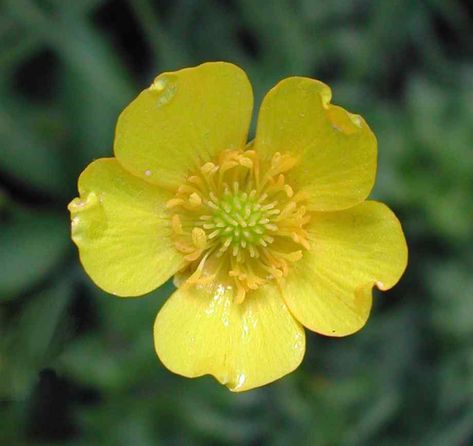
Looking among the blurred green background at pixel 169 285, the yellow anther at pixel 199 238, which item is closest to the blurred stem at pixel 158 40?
the blurred green background at pixel 169 285

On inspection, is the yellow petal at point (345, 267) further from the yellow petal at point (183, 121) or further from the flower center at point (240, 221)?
the yellow petal at point (183, 121)

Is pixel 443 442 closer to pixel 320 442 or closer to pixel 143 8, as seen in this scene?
pixel 320 442

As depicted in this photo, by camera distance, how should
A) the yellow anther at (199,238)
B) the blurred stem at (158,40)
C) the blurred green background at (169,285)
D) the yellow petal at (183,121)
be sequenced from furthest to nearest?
1. the blurred stem at (158,40)
2. the blurred green background at (169,285)
3. the yellow anther at (199,238)
4. the yellow petal at (183,121)

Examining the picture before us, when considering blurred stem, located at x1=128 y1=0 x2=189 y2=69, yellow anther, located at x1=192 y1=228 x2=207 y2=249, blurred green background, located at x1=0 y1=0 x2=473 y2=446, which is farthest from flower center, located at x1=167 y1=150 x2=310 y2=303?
blurred stem, located at x1=128 y1=0 x2=189 y2=69

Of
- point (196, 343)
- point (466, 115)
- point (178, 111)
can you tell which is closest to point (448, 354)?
point (466, 115)

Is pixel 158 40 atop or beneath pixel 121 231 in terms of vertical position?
beneath

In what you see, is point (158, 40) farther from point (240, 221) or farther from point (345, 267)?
point (345, 267)

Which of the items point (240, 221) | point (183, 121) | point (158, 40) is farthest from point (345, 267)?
point (158, 40)
